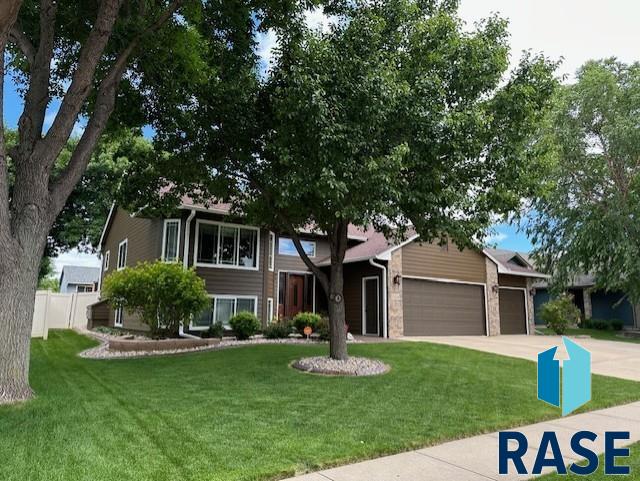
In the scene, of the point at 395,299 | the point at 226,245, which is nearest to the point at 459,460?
the point at 395,299

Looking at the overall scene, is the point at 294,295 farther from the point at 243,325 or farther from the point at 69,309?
the point at 69,309

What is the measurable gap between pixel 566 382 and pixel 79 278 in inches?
1738

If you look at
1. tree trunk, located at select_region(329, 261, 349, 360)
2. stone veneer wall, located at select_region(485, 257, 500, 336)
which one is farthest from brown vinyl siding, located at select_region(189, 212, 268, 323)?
stone veneer wall, located at select_region(485, 257, 500, 336)

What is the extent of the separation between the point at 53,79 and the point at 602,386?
12167mm

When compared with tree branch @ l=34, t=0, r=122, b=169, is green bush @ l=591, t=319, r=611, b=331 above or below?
below

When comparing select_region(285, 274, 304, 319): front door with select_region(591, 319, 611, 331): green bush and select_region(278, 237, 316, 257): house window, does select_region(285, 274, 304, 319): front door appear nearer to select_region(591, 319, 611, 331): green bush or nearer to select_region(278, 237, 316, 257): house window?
select_region(278, 237, 316, 257): house window

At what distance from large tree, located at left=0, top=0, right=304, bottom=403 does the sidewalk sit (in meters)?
4.76

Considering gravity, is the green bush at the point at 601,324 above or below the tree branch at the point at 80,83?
below

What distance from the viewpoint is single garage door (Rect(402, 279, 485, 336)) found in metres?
16.9

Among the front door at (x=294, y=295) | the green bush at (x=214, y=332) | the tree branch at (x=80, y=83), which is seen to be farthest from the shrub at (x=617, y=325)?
the tree branch at (x=80, y=83)

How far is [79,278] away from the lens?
42.9 m

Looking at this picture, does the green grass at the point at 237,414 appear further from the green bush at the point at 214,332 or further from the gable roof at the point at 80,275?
the gable roof at the point at 80,275

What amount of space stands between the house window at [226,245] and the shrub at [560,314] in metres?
13.0

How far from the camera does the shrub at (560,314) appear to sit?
63.7 ft
